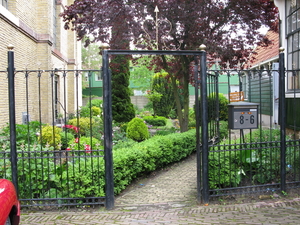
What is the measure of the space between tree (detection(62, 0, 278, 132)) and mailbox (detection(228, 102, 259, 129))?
169 inches

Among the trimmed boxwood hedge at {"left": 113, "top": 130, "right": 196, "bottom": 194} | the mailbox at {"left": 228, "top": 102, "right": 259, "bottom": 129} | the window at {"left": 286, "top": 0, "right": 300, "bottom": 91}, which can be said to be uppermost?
the window at {"left": 286, "top": 0, "right": 300, "bottom": 91}

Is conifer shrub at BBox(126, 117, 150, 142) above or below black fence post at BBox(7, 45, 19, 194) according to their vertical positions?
below

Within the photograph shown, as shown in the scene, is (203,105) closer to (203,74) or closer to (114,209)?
(203,74)

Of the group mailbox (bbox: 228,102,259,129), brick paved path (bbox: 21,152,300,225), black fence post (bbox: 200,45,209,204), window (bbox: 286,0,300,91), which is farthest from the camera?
window (bbox: 286,0,300,91)

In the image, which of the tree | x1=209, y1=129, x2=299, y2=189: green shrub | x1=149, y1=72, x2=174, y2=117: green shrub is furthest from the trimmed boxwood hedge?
x1=149, y1=72, x2=174, y2=117: green shrub

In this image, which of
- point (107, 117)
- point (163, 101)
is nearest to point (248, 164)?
point (107, 117)

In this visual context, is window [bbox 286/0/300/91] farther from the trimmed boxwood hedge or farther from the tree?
the trimmed boxwood hedge

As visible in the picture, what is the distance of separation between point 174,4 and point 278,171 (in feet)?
18.8

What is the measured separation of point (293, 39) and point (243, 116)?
4408mm

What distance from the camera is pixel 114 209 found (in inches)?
198

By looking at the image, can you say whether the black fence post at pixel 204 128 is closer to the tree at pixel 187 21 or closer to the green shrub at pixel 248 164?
the green shrub at pixel 248 164

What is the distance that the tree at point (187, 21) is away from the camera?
9.28 meters

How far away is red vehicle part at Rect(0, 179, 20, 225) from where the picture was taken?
2949mm

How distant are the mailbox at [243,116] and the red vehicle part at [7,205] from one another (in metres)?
3.63
